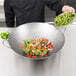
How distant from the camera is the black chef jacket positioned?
1182mm

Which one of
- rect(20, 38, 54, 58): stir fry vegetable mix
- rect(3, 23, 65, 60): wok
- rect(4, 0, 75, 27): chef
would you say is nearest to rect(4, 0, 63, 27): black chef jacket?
rect(4, 0, 75, 27): chef

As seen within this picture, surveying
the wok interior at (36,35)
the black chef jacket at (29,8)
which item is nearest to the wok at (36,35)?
the wok interior at (36,35)

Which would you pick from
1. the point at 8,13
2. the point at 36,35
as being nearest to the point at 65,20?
the point at 36,35

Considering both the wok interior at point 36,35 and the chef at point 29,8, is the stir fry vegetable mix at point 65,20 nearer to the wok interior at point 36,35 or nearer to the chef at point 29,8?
the wok interior at point 36,35

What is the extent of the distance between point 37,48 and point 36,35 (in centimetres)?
12

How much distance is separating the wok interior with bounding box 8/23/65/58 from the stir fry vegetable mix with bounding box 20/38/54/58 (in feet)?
0.12

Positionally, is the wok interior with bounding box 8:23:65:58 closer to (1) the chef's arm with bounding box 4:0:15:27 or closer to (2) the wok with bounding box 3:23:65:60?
(2) the wok with bounding box 3:23:65:60

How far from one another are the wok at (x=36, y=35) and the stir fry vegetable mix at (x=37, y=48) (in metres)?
0.04

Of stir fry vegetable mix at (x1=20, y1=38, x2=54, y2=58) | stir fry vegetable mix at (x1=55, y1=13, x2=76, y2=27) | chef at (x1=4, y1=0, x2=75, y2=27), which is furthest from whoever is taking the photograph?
chef at (x1=4, y1=0, x2=75, y2=27)

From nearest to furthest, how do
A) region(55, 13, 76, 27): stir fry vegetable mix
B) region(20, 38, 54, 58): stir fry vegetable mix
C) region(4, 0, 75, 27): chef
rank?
region(20, 38, 54, 58): stir fry vegetable mix, region(55, 13, 76, 27): stir fry vegetable mix, region(4, 0, 75, 27): chef

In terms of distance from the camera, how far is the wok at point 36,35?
0.78 metres

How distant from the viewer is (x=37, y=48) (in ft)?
2.41

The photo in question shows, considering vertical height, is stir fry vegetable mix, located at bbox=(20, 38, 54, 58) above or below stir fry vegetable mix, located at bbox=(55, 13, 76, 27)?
below

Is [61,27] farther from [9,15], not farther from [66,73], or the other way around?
[9,15]
